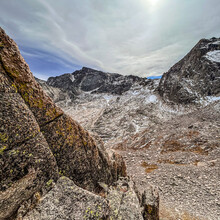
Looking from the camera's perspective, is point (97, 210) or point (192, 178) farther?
point (192, 178)

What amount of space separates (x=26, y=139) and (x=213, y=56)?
7275 cm

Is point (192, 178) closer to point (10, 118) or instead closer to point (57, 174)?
point (57, 174)

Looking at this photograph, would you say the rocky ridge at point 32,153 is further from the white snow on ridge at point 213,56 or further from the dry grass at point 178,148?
the white snow on ridge at point 213,56

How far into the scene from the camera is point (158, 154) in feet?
84.2

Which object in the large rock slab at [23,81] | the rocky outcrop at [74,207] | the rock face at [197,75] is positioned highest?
the rock face at [197,75]

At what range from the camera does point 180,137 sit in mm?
28438

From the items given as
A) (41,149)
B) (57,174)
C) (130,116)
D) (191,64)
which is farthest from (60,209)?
(191,64)

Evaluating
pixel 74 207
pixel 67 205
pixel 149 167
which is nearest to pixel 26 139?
pixel 67 205

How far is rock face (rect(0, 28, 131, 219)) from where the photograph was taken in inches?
169

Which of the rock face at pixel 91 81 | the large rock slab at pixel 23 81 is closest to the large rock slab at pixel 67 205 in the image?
the large rock slab at pixel 23 81

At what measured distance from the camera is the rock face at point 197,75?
4687cm

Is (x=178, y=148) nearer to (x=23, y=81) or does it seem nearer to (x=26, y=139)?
(x=26, y=139)

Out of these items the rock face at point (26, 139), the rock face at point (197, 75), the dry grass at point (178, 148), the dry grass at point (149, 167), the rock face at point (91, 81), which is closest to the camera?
the rock face at point (26, 139)

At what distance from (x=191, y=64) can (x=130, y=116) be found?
41185mm
